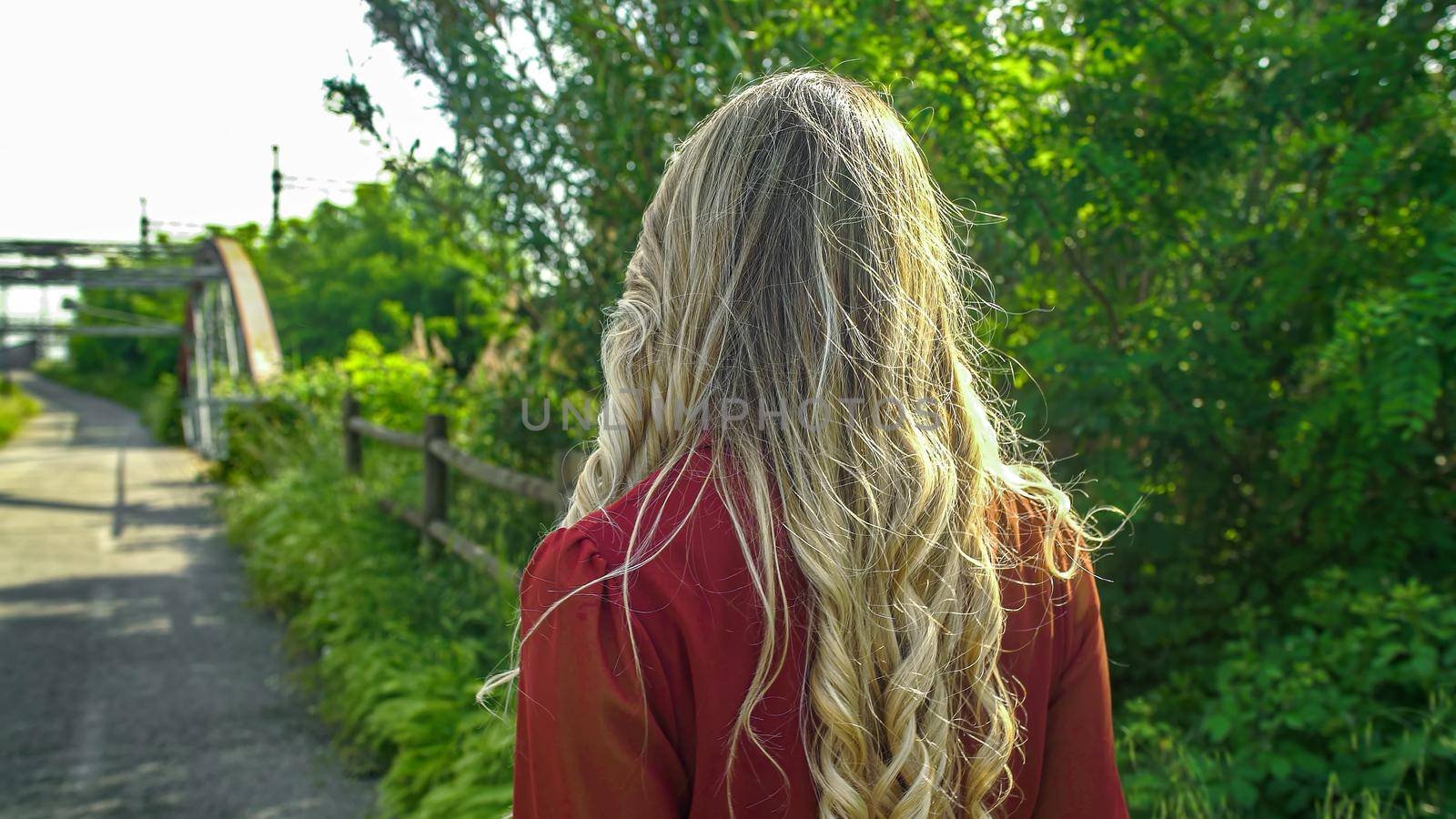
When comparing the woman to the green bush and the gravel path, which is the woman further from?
the gravel path

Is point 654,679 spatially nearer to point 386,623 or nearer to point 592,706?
point 592,706

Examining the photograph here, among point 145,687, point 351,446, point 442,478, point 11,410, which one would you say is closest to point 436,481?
point 442,478

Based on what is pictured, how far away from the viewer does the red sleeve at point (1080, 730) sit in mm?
1313

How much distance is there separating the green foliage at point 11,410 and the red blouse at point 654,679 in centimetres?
2822

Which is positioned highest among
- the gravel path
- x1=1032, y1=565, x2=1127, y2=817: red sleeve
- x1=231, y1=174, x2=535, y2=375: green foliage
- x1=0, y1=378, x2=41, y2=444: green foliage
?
x1=231, y1=174, x2=535, y2=375: green foliage

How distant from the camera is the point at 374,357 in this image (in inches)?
351

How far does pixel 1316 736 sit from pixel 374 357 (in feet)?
25.8

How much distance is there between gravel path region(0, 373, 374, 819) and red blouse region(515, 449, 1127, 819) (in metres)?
3.16

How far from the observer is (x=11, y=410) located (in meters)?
32.0

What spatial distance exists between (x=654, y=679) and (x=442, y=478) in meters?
4.98

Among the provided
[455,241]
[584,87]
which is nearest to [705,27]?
[584,87]

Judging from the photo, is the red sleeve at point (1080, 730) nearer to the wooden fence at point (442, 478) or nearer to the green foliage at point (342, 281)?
the wooden fence at point (442, 478)

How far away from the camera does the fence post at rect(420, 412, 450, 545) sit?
577cm

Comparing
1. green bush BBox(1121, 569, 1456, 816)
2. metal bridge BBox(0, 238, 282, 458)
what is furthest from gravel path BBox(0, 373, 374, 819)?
metal bridge BBox(0, 238, 282, 458)
